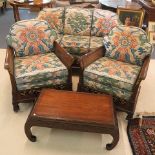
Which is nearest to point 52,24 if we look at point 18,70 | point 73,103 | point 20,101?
point 18,70

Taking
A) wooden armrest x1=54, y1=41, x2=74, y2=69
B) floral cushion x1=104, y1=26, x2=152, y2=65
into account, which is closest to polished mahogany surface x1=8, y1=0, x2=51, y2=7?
wooden armrest x1=54, y1=41, x2=74, y2=69

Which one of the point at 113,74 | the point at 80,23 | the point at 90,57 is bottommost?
the point at 113,74

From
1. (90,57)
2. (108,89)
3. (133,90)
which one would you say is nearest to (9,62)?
(90,57)

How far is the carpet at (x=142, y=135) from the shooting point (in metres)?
1.90

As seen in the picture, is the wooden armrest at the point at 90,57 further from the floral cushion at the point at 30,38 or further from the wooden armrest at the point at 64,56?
the floral cushion at the point at 30,38

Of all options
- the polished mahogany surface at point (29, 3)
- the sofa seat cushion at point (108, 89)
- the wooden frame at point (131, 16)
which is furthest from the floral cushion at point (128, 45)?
the polished mahogany surface at point (29, 3)

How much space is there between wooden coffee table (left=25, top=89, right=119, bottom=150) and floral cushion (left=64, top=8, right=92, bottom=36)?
4.33 ft

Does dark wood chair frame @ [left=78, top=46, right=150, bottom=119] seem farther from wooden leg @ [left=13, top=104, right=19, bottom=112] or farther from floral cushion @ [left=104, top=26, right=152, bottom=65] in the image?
wooden leg @ [left=13, top=104, right=19, bottom=112]

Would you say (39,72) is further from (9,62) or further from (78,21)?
(78,21)

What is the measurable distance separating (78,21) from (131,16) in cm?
108

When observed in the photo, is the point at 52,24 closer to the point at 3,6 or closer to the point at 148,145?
the point at 148,145

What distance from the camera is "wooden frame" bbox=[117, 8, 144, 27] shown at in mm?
3479

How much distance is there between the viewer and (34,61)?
238cm

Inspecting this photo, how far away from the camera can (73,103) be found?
75.1 inches
